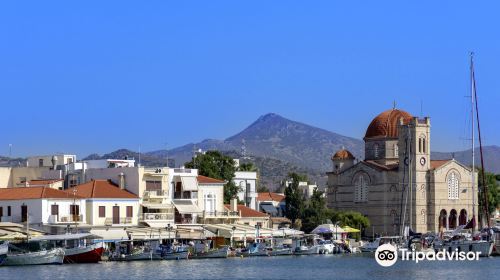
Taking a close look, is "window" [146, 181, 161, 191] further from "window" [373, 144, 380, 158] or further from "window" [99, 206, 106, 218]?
"window" [373, 144, 380, 158]

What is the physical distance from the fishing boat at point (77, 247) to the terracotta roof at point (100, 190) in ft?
27.1

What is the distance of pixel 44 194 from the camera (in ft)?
282

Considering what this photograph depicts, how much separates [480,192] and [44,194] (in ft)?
207

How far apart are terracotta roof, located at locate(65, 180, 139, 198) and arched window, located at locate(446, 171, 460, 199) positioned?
4769cm

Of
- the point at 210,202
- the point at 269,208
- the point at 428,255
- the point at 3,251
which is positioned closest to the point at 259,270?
the point at 3,251

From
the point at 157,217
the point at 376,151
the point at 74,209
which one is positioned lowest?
the point at 157,217

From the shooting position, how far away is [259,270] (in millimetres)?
74625

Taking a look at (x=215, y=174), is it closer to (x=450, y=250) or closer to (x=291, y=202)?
(x=291, y=202)

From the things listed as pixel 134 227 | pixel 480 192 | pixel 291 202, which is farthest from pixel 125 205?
Answer: pixel 480 192

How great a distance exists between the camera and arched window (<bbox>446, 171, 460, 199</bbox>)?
130 metres

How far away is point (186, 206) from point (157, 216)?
365 centimetres

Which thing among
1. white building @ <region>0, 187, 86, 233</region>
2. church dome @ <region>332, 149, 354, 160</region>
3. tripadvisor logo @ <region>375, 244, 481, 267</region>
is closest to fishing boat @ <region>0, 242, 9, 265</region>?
white building @ <region>0, 187, 86, 233</region>

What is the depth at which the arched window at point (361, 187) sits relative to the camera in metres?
133

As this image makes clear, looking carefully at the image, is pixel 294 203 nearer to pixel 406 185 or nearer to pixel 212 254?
pixel 406 185
